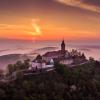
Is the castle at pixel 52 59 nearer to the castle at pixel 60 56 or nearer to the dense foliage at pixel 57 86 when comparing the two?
the castle at pixel 60 56

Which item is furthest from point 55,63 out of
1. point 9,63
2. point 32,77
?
point 9,63

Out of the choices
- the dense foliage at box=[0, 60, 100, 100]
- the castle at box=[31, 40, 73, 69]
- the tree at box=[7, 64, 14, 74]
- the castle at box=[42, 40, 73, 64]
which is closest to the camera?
the dense foliage at box=[0, 60, 100, 100]

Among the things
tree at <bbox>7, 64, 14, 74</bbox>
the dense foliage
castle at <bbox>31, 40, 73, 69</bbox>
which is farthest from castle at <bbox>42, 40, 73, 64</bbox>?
tree at <bbox>7, 64, 14, 74</bbox>

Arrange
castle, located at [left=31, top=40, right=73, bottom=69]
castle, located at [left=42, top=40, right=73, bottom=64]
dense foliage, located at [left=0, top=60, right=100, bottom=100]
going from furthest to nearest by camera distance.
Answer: castle, located at [left=42, top=40, right=73, bottom=64] < castle, located at [left=31, top=40, right=73, bottom=69] < dense foliage, located at [left=0, top=60, right=100, bottom=100]

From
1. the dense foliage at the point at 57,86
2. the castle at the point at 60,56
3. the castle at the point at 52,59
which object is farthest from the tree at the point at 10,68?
the castle at the point at 60,56

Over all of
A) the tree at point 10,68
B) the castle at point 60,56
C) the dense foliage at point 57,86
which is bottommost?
the dense foliage at point 57,86

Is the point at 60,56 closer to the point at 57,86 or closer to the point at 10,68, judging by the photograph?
the point at 57,86

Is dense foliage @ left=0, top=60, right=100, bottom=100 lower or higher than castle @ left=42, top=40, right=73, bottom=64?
lower

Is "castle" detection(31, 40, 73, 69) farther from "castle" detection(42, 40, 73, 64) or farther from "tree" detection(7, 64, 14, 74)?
"tree" detection(7, 64, 14, 74)
